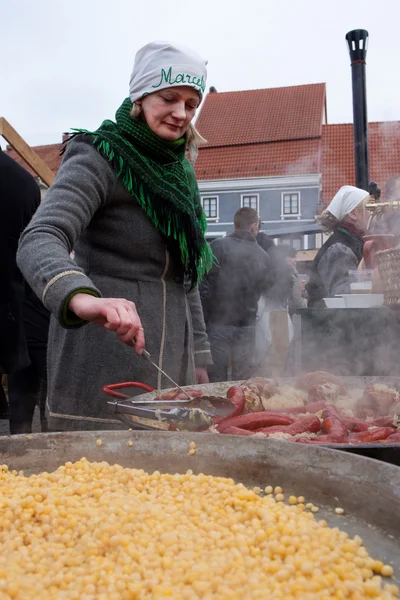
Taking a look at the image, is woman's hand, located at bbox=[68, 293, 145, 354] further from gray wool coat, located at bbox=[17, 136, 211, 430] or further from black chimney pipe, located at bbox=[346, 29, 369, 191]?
black chimney pipe, located at bbox=[346, 29, 369, 191]

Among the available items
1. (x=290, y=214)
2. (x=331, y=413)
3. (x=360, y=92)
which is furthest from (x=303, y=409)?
(x=290, y=214)

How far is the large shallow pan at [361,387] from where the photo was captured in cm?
169

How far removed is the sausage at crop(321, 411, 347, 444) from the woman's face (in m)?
1.44

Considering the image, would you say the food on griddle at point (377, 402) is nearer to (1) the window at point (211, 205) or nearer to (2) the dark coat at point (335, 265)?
(2) the dark coat at point (335, 265)

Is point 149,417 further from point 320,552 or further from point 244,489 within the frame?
point 320,552

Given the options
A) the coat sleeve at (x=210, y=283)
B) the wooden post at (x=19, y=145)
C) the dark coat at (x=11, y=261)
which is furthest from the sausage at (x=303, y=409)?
the coat sleeve at (x=210, y=283)

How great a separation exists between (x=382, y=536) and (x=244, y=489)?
0.36m

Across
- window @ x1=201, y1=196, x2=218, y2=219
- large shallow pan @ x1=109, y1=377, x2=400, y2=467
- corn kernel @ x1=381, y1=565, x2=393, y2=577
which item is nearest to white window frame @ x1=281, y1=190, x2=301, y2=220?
window @ x1=201, y1=196, x2=218, y2=219

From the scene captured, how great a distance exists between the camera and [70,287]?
1.86m

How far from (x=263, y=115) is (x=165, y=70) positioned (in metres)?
33.3

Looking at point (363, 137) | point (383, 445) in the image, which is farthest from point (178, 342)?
point (363, 137)

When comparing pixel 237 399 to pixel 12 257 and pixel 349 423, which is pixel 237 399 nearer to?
pixel 349 423

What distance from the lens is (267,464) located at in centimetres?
162

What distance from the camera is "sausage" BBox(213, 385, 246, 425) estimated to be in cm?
216
